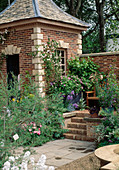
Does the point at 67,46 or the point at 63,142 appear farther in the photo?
the point at 67,46

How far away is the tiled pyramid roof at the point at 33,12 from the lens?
957 centimetres

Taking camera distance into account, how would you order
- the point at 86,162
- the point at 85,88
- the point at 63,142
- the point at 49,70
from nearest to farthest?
the point at 86,162, the point at 63,142, the point at 49,70, the point at 85,88

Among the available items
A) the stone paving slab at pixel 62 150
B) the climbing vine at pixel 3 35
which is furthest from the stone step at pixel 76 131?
the climbing vine at pixel 3 35

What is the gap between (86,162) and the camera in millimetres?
5785

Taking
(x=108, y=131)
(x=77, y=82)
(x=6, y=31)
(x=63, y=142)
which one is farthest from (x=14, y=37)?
(x=108, y=131)

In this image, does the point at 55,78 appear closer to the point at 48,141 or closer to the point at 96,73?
the point at 96,73

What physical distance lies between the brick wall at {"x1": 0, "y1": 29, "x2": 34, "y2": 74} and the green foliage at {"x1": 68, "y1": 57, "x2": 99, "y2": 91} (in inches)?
68.3

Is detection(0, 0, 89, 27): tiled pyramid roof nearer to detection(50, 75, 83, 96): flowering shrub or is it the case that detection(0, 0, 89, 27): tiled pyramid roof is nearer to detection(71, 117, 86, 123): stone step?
detection(50, 75, 83, 96): flowering shrub

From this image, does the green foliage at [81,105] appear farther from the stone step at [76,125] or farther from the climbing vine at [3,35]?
the climbing vine at [3,35]

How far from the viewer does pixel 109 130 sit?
668 cm

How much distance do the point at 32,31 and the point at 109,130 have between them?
15.1 feet

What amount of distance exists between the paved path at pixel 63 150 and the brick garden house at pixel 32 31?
2.42 metres

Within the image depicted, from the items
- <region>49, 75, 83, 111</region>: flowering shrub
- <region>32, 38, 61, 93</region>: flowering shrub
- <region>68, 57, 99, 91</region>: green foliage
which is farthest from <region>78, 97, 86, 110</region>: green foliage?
<region>32, 38, 61, 93</region>: flowering shrub

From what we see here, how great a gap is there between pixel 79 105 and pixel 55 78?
129cm
